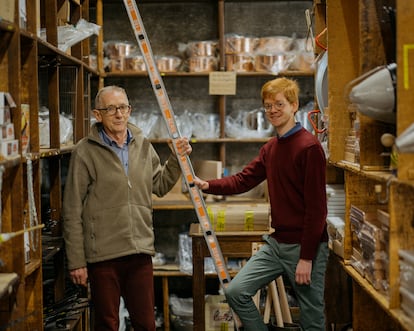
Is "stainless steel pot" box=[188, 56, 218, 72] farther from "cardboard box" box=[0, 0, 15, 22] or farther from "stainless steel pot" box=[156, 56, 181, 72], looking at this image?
"cardboard box" box=[0, 0, 15, 22]

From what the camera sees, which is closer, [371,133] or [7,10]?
[7,10]

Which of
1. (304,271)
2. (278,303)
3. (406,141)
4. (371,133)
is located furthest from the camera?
(278,303)

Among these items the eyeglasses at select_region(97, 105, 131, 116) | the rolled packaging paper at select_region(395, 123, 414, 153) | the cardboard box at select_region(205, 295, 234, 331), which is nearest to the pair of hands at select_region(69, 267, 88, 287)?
the eyeglasses at select_region(97, 105, 131, 116)

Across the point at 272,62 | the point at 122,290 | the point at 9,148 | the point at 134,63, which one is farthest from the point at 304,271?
the point at 134,63

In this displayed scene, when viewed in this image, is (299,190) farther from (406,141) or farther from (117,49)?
(117,49)

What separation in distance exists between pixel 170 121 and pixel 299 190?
0.75 meters

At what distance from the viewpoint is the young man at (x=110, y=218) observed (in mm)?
3219

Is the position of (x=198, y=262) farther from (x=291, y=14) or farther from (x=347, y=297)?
(x=291, y=14)

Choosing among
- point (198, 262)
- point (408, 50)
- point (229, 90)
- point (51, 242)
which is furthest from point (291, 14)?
point (408, 50)

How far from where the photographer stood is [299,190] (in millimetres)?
3113

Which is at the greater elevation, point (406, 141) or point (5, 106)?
point (5, 106)

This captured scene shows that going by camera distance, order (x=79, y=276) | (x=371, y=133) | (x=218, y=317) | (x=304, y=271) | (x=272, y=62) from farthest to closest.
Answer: (x=272, y=62) < (x=218, y=317) < (x=79, y=276) < (x=304, y=271) < (x=371, y=133)

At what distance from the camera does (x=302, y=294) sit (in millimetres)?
3129

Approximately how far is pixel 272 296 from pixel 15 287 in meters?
1.80
